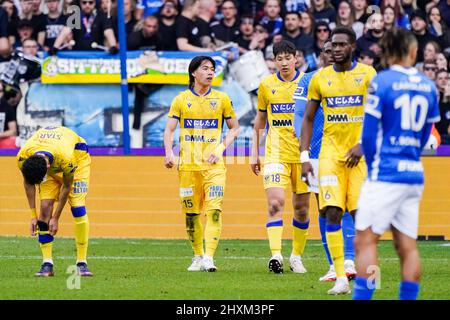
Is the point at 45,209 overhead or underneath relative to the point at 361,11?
underneath

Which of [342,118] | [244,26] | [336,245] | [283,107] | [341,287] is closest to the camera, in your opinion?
[341,287]

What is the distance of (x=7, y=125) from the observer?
19797mm

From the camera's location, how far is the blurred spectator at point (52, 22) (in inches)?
802

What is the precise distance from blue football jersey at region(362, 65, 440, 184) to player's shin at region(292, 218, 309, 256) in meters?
4.35

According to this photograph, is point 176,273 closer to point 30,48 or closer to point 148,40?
point 148,40

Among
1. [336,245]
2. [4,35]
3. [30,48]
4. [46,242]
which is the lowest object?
[46,242]

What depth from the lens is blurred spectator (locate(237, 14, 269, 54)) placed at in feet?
65.1

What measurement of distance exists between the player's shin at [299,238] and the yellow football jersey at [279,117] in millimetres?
708

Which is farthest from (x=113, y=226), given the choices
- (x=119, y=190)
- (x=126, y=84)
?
(x=126, y=84)

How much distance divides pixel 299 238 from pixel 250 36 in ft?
25.2

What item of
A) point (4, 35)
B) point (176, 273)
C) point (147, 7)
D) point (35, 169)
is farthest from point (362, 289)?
point (4, 35)

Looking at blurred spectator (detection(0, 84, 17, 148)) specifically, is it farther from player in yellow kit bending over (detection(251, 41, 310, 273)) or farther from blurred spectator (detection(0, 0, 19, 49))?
player in yellow kit bending over (detection(251, 41, 310, 273))

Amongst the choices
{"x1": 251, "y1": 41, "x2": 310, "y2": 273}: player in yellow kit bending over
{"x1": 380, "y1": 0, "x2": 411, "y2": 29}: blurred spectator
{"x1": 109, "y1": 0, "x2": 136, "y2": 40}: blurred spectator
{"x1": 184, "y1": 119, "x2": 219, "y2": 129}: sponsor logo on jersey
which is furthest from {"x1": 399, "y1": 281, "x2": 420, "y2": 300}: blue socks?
{"x1": 109, "y1": 0, "x2": 136, "y2": 40}: blurred spectator
